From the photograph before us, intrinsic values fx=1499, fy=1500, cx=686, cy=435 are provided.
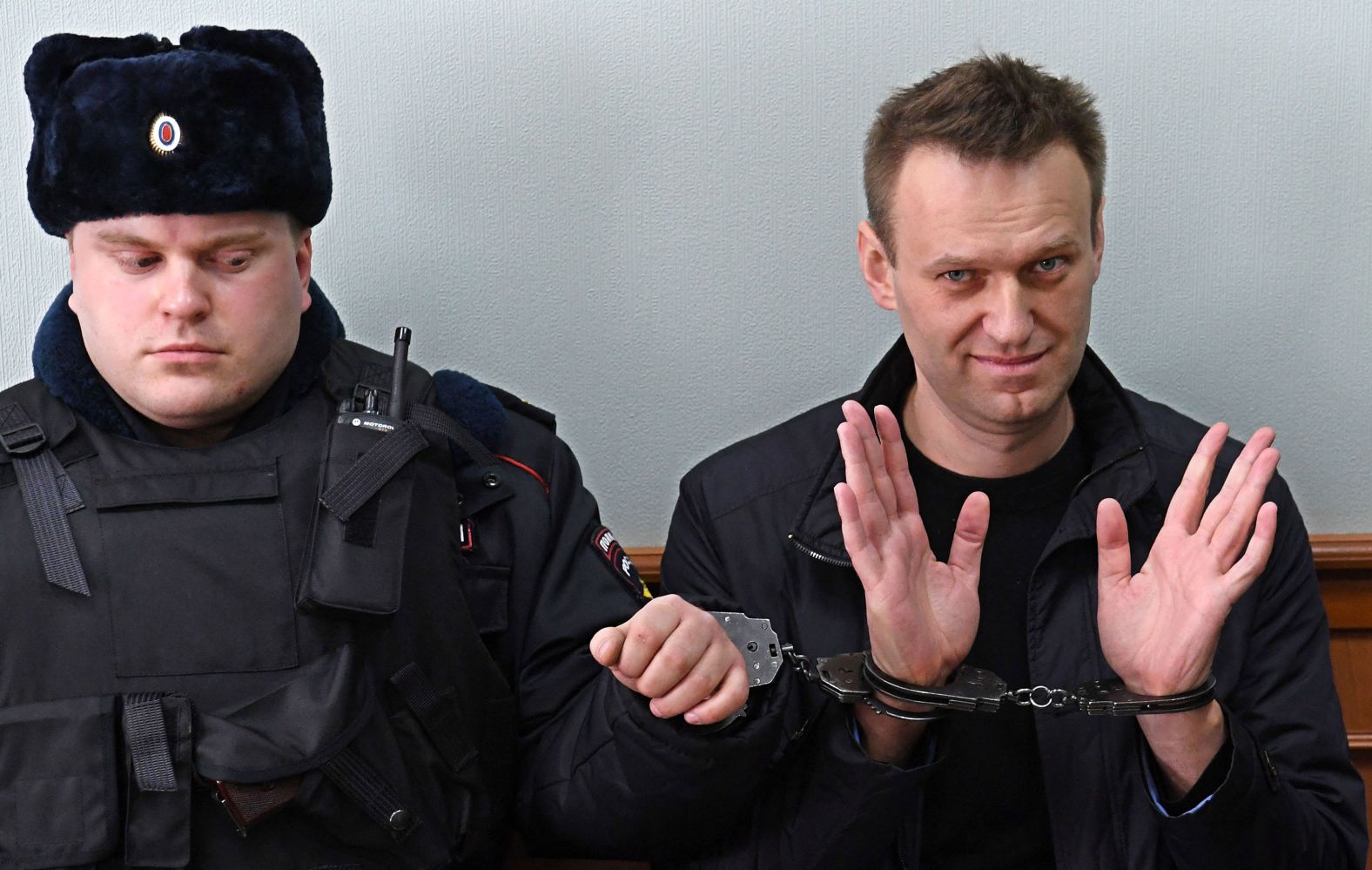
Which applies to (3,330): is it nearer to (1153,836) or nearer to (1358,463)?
(1153,836)

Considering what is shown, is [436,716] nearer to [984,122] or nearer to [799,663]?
[799,663]

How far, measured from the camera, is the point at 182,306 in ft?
5.65

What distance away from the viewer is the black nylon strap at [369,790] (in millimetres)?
1729

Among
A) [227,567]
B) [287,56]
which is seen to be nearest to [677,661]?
[227,567]

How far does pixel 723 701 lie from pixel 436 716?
365 millimetres

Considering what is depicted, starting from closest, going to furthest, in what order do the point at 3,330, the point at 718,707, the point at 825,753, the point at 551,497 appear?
the point at 718,707
the point at 825,753
the point at 551,497
the point at 3,330

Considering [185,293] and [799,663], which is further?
[799,663]

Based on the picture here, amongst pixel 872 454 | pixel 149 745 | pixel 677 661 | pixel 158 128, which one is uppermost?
pixel 158 128

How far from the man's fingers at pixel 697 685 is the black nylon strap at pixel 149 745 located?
0.55m

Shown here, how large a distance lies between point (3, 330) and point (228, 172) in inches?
29.8

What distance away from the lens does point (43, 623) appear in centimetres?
173

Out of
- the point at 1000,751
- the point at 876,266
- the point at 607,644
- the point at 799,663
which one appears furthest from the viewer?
the point at 876,266

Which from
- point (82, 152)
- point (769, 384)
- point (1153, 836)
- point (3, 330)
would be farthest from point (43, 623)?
point (1153, 836)

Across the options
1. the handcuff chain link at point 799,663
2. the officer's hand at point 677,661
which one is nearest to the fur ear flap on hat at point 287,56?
the officer's hand at point 677,661
